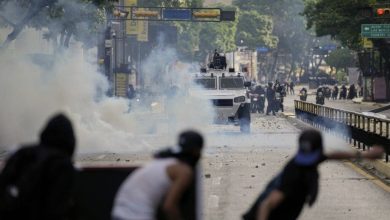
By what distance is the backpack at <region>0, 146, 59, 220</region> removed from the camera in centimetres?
605

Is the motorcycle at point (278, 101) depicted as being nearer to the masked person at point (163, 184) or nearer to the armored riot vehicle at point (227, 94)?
the armored riot vehicle at point (227, 94)

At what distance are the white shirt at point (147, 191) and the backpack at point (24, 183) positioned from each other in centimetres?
58

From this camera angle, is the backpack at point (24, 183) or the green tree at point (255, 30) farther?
the green tree at point (255, 30)

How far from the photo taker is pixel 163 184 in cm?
623

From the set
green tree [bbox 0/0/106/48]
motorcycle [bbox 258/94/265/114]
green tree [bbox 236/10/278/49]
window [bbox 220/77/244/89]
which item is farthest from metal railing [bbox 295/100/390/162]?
green tree [bbox 236/10/278/49]

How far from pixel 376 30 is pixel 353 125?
25554 millimetres

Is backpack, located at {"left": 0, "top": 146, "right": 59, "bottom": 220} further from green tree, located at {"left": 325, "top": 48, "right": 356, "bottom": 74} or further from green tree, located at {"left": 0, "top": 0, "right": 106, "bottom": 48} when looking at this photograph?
green tree, located at {"left": 325, "top": 48, "right": 356, "bottom": 74}

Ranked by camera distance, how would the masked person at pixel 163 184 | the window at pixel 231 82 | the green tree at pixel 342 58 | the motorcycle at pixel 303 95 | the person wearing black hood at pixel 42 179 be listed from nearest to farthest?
the person wearing black hood at pixel 42 179 → the masked person at pixel 163 184 → the window at pixel 231 82 → the motorcycle at pixel 303 95 → the green tree at pixel 342 58

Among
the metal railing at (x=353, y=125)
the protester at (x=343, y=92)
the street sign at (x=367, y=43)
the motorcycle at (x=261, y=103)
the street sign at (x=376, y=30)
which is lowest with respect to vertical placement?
the protester at (x=343, y=92)

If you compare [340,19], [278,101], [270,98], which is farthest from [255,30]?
[270,98]

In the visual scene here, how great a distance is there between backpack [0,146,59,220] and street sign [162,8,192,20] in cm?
5321

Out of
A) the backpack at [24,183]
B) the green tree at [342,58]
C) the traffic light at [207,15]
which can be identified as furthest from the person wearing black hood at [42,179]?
the green tree at [342,58]

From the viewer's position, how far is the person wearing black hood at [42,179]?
6051 millimetres

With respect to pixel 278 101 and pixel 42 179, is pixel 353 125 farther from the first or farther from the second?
pixel 278 101
